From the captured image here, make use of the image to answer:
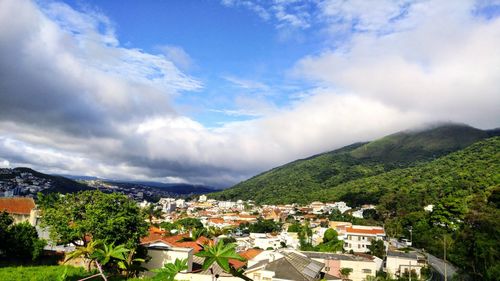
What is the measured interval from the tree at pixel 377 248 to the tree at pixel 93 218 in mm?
39266

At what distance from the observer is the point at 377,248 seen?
193ft

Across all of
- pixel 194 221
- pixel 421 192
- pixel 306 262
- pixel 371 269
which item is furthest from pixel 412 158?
pixel 306 262

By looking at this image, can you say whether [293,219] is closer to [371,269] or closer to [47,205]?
[371,269]

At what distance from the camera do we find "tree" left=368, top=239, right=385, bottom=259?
5641cm

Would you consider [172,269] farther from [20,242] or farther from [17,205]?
[17,205]

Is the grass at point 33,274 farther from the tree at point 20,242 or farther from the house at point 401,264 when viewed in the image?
the house at point 401,264

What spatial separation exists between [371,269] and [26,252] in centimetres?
3321

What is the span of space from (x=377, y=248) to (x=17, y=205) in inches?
2002

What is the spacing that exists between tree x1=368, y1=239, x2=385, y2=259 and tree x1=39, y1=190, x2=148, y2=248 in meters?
39.3

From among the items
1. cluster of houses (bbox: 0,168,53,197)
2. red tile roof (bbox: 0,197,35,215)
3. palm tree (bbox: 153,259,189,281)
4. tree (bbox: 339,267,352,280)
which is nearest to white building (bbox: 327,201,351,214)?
tree (bbox: 339,267,352,280)

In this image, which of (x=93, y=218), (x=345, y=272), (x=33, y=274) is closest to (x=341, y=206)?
(x=345, y=272)

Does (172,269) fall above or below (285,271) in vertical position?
above

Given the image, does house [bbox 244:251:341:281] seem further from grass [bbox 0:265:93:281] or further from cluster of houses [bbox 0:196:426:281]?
grass [bbox 0:265:93:281]

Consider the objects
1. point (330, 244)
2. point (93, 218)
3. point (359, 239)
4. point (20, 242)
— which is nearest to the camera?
point (93, 218)
